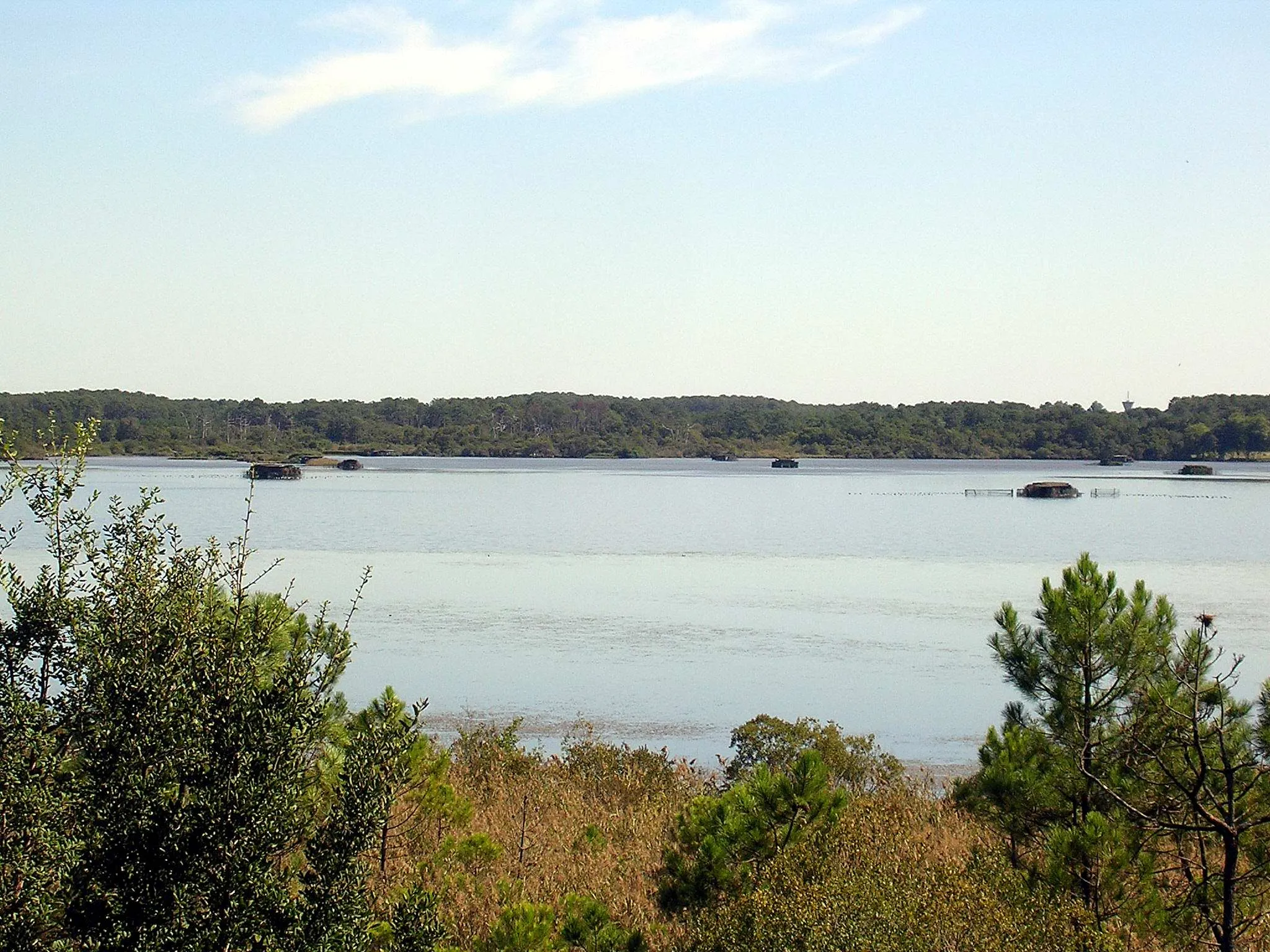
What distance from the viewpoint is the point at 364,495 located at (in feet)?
335

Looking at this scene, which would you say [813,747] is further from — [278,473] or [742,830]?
[278,473]

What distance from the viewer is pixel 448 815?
41.5 ft

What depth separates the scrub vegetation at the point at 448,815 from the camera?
6637 mm

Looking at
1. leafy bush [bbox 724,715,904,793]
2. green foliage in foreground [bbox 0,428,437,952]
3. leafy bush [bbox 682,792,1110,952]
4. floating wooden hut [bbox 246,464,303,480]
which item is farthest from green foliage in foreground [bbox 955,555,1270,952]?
floating wooden hut [bbox 246,464,303,480]

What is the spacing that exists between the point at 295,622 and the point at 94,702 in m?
4.32

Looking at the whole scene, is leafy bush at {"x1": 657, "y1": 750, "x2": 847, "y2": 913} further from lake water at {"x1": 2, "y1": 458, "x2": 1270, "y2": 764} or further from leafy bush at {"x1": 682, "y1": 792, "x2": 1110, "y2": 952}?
lake water at {"x1": 2, "y1": 458, "x2": 1270, "y2": 764}

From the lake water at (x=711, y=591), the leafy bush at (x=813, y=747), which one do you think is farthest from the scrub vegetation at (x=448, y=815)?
the lake water at (x=711, y=591)

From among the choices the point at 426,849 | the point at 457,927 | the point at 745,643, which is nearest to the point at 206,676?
the point at 457,927

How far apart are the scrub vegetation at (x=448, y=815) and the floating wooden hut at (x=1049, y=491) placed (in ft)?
333

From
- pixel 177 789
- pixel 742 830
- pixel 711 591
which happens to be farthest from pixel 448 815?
pixel 711 591

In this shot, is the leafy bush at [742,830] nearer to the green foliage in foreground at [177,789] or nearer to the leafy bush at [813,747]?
the green foliage in foreground at [177,789]

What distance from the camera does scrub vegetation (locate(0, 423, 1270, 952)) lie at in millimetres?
6637

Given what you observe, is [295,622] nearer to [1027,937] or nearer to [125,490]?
[1027,937]

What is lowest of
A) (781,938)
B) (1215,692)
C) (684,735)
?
(684,735)
